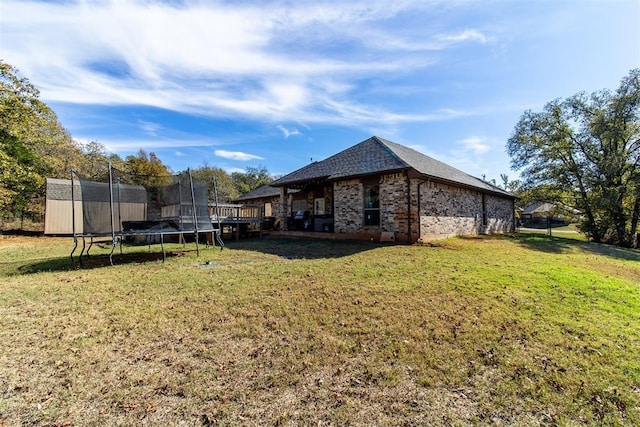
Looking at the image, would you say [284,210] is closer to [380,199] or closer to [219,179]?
[380,199]

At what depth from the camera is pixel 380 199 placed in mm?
11148

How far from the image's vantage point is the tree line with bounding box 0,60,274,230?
44.5 ft

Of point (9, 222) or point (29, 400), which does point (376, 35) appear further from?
point (9, 222)

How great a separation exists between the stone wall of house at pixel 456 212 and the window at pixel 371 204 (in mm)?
1717

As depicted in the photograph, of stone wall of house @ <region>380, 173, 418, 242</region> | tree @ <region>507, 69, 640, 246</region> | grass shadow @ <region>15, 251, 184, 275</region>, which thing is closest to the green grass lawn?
grass shadow @ <region>15, 251, 184, 275</region>

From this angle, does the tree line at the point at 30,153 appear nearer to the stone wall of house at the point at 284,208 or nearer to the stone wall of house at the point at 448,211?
the stone wall of house at the point at 284,208

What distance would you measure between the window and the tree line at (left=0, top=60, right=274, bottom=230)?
25.8 ft

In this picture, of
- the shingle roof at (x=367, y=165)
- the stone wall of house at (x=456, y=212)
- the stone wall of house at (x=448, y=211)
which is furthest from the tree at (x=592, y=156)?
the shingle roof at (x=367, y=165)

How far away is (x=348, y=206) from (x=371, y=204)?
1064mm

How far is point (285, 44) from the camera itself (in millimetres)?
8492

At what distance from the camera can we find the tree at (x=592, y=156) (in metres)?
15.7

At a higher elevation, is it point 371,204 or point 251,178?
point 251,178

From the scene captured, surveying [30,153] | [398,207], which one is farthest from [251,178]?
[398,207]

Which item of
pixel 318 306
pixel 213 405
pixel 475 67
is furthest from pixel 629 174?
pixel 213 405
